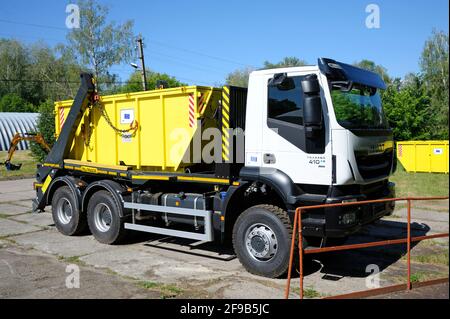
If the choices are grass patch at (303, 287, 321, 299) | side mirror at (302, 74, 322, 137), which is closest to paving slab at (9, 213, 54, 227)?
grass patch at (303, 287, 321, 299)

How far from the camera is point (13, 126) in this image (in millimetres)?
40781

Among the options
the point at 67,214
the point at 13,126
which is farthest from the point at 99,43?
the point at 67,214

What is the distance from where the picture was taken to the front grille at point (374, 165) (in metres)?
5.94

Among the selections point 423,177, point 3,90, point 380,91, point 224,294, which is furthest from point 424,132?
point 3,90

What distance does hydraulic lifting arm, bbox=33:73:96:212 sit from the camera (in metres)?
9.20

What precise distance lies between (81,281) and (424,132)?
81.9 feet

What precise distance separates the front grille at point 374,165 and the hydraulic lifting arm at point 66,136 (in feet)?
19.0

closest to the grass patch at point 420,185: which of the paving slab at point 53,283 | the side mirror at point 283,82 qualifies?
the side mirror at point 283,82

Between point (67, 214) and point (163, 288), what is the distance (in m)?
4.54

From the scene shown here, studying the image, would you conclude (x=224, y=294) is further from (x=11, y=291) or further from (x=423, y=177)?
(x=423, y=177)

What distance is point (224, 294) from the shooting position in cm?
562

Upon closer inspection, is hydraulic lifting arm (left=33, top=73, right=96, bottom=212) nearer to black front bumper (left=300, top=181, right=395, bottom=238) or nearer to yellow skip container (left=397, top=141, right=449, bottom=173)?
black front bumper (left=300, top=181, right=395, bottom=238)

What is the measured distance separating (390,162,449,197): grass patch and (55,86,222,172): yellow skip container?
841 cm
